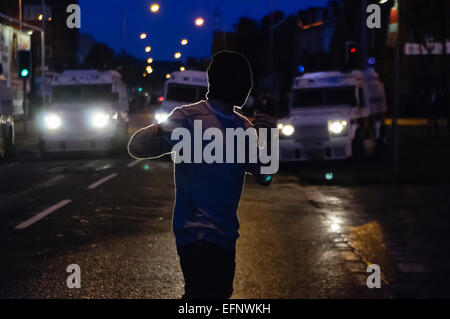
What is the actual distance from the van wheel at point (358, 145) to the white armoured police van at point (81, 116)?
7104 millimetres

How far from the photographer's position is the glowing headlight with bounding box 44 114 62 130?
23.8 meters

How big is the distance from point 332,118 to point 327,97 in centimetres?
184

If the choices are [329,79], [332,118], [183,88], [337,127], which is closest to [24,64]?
[183,88]

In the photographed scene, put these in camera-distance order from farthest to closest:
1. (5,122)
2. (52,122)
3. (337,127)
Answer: (52,122) < (5,122) < (337,127)

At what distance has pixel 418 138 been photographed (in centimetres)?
3391

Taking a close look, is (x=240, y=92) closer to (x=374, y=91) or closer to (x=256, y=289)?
(x=256, y=289)

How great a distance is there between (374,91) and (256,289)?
17.8 metres

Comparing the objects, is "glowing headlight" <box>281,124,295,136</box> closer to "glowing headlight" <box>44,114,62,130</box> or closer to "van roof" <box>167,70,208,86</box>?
"glowing headlight" <box>44,114,62,130</box>

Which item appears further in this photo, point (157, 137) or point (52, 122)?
point (52, 122)

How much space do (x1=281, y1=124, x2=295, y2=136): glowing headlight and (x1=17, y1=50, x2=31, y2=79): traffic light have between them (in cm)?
2154

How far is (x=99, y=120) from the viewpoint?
24172 millimetres

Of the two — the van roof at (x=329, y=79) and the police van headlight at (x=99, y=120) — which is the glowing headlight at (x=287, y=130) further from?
the police van headlight at (x=99, y=120)

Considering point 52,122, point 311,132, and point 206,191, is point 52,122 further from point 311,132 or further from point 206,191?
point 206,191

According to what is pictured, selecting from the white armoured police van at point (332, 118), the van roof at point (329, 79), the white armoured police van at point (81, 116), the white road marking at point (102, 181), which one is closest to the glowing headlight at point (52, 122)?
the white armoured police van at point (81, 116)
